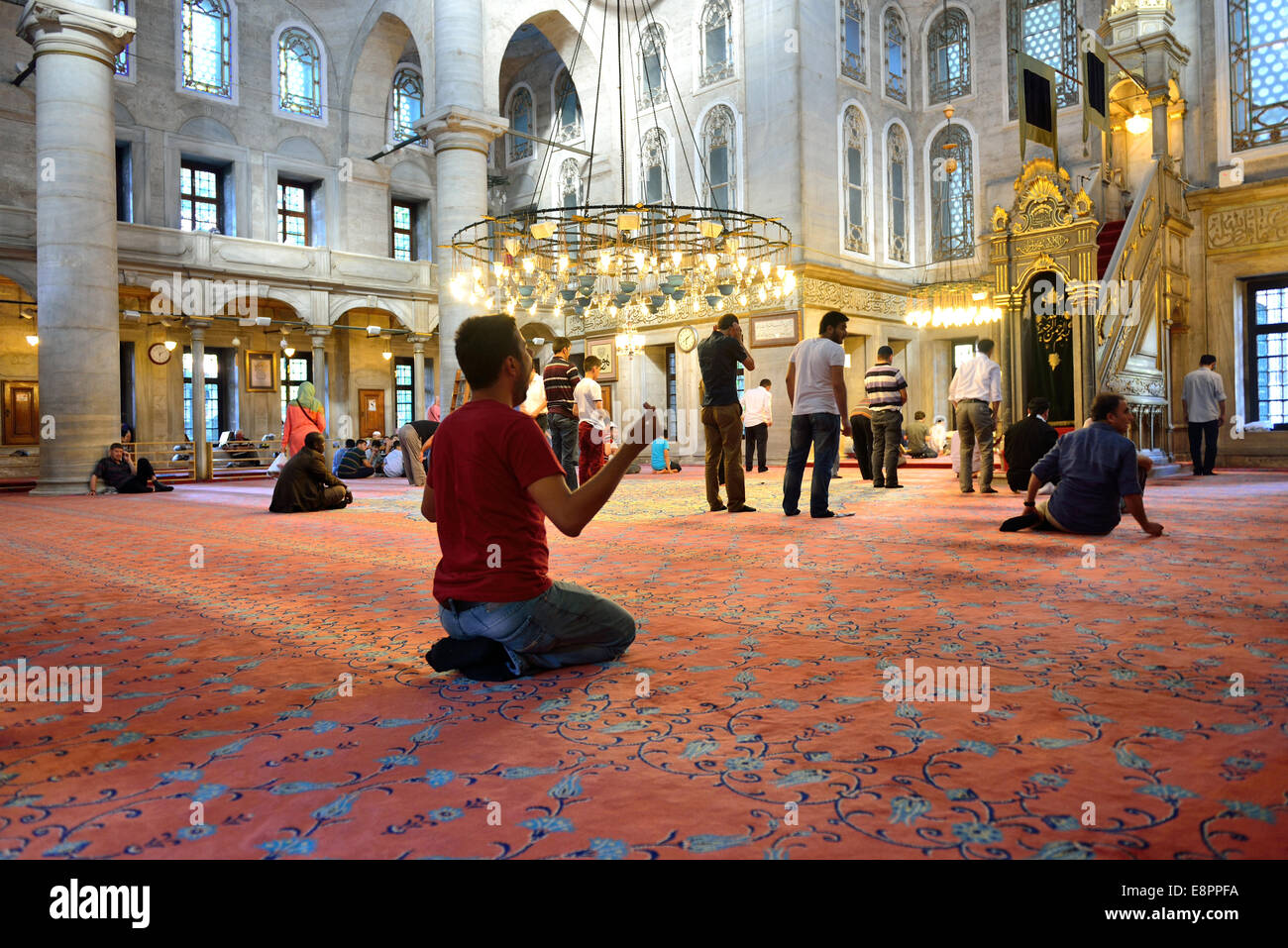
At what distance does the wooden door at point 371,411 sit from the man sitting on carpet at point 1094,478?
1829 centimetres

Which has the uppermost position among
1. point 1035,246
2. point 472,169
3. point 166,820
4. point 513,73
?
point 513,73

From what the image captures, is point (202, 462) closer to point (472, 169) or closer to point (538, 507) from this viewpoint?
point (472, 169)

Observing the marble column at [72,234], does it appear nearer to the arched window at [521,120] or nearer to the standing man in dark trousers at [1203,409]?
the arched window at [521,120]

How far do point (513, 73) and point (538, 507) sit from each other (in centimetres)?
2254

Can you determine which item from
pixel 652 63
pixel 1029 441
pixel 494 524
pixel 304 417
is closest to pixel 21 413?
pixel 304 417

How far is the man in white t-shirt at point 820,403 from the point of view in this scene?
6445 millimetres

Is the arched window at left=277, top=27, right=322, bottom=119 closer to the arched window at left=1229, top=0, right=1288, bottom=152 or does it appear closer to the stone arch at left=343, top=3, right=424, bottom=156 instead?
the stone arch at left=343, top=3, right=424, bottom=156

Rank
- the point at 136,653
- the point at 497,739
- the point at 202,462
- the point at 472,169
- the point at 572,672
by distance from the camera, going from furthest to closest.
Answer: the point at 202,462
the point at 472,169
the point at 136,653
the point at 572,672
the point at 497,739

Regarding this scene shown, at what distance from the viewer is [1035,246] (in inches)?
468

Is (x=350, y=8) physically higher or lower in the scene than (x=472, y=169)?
higher

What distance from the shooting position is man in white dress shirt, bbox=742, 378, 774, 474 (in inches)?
515

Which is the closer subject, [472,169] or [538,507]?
[538,507]

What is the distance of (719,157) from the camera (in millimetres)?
17094

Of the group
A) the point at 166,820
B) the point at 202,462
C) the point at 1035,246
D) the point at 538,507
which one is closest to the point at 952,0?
the point at 1035,246
